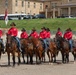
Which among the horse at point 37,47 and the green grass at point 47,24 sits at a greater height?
the horse at point 37,47

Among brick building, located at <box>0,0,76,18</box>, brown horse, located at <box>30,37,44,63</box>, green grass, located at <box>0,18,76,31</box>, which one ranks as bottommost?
green grass, located at <box>0,18,76,31</box>

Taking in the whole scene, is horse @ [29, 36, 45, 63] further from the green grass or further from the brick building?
→ the brick building

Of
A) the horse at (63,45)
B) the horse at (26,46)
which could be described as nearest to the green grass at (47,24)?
the horse at (63,45)

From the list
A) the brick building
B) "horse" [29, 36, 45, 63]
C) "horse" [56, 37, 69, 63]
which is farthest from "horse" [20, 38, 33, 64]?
the brick building

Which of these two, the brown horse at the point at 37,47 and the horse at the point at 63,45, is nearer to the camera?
the brown horse at the point at 37,47

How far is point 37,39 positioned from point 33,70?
11.6ft

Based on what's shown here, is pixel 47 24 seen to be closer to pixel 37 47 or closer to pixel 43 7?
pixel 37 47

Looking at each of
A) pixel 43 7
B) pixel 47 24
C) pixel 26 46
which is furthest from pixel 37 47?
pixel 43 7

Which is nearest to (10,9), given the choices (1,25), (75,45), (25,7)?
(25,7)

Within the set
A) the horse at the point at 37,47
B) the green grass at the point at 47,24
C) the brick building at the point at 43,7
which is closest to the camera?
the horse at the point at 37,47

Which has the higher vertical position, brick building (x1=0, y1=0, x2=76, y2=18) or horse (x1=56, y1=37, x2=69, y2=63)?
brick building (x1=0, y1=0, x2=76, y2=18)

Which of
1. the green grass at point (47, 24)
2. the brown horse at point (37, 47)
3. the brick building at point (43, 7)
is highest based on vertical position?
the brick building at point (43, 7)

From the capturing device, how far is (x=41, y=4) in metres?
108

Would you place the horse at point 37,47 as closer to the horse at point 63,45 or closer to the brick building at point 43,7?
the horse at point 63,45
